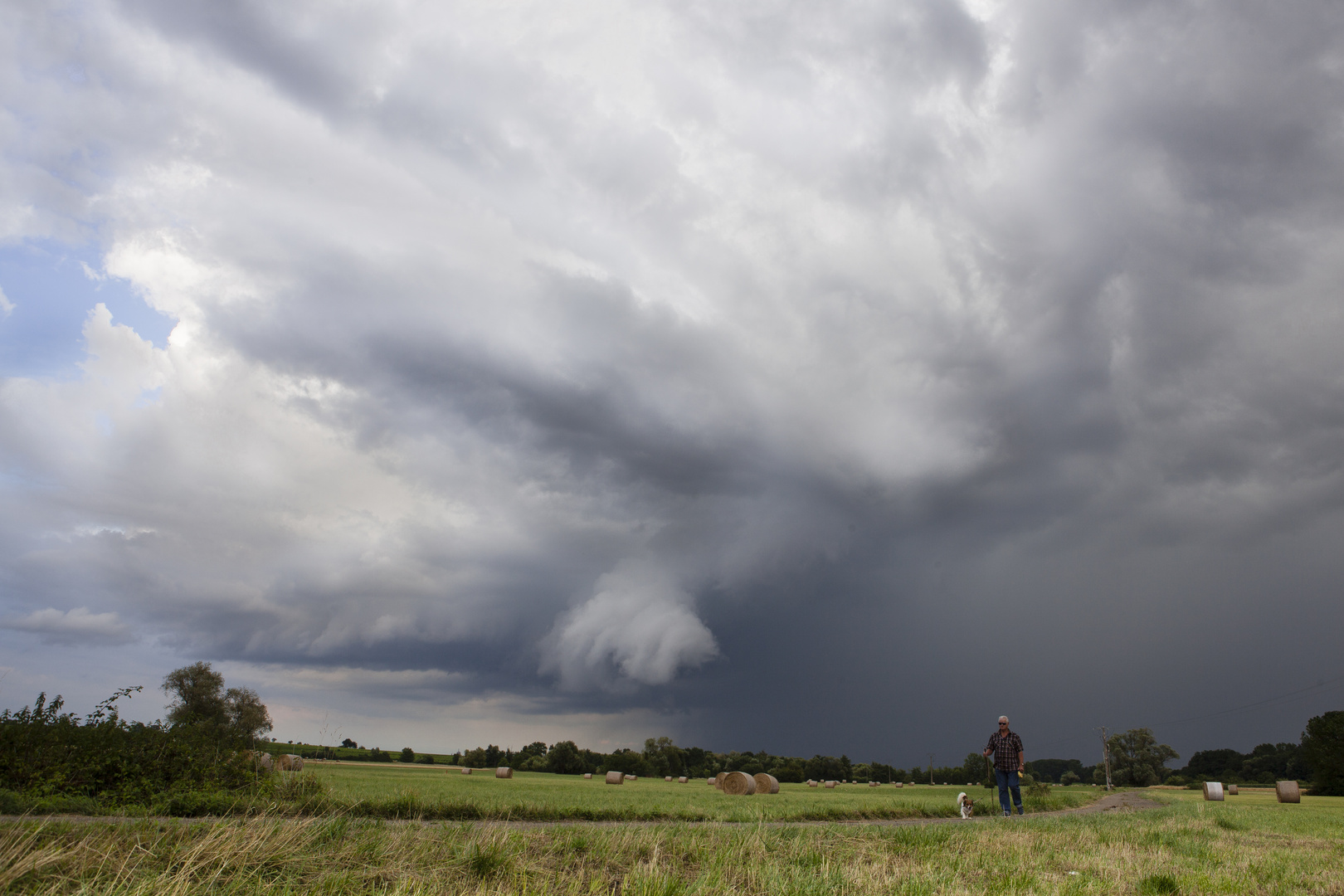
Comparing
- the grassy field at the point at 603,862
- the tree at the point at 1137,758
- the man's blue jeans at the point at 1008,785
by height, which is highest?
the grassy field at the point at 603,862

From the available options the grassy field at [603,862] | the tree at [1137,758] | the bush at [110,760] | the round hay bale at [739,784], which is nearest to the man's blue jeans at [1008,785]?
the grassy field at [603,862]

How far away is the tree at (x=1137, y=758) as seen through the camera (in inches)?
4545

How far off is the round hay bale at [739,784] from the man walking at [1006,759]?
22469 millimetres

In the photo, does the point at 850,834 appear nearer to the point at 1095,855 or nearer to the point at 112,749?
the point at 1095,855

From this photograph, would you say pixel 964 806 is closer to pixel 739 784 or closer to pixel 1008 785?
pixel 1008 785

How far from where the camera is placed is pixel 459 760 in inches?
4055

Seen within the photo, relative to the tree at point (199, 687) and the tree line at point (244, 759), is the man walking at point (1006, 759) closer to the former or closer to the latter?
the tree line at point (244, 759)

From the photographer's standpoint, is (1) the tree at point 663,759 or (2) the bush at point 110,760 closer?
(2) the bush at point 110,760

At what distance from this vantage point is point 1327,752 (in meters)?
82.9

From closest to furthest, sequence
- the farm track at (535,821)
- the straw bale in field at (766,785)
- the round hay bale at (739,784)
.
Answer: the farm track at (535,821) → the round hay bale at (739,784) → the straw bale in field at (766,785)

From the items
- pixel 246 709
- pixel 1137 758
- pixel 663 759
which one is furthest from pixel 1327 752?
pixel 246 709

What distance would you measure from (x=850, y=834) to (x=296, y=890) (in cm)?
764

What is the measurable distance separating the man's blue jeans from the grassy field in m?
8.29

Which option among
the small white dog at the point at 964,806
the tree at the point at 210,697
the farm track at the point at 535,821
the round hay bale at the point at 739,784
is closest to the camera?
the farm track at the point at 535,821
